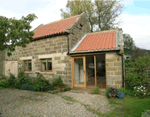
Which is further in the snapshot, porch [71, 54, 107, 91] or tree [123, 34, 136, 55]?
tree [123, 34, 136, 55]

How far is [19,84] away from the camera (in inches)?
392

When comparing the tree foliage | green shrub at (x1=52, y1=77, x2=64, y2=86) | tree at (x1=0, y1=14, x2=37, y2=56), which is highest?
tree at (x1=0, y1=14, x2=37, y2=56)

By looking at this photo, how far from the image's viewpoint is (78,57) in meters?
8.69

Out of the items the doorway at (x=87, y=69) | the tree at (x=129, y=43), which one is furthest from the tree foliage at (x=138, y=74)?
the tree at (x=129, y=43)

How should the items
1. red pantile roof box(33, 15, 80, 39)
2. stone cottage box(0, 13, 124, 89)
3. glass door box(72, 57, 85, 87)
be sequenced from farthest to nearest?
1. red pantile roof box(33, 15, 80, 39)
2. glass door box(72, 57, 85, 87)
3. stone cottage box(0, 13, 124, 89)

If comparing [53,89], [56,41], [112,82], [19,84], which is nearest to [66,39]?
[56,41]

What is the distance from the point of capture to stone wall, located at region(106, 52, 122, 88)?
23.5 feet

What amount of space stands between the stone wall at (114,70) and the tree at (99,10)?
15.0 meters

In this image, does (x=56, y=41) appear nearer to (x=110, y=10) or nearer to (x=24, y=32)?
(x=24, y=32)

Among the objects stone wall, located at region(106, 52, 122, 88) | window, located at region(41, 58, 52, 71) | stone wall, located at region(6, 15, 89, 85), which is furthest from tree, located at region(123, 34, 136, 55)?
window, located at region(41, 58, 52, 71)

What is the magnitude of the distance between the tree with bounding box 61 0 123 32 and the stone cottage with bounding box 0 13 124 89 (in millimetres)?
10358

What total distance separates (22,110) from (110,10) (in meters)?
20.8

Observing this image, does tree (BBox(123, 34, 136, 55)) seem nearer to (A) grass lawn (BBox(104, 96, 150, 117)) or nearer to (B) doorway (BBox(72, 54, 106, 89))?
(B) doorway (BBox(72, 54, 106, 89))

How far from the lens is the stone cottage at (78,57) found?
24.4 ft
